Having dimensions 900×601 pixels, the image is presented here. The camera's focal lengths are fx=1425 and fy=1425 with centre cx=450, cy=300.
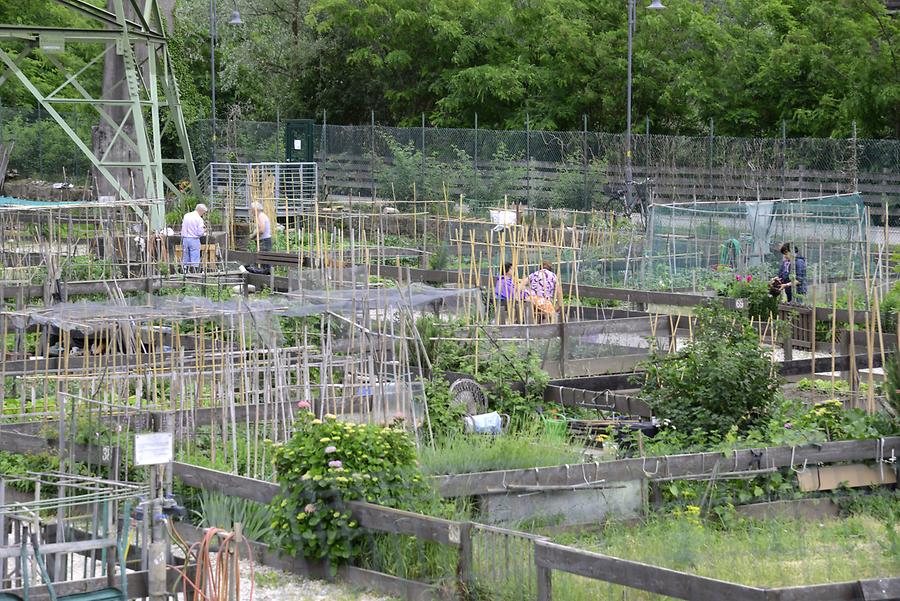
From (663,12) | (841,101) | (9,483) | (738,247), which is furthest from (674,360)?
(663,12)

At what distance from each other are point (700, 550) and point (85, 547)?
3.90m

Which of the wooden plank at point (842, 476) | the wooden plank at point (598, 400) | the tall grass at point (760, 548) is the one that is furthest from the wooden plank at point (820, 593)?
the wooden plank at point (598, 400)

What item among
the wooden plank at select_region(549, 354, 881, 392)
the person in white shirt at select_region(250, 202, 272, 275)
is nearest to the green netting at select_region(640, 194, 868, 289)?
the person in white shirt at select_region(250, 202, 272, 275)

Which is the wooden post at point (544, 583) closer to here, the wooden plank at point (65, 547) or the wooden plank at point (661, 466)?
the wooden plank at point (661, 466)

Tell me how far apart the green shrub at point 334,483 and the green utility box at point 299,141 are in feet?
102

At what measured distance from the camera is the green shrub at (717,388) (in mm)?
12664

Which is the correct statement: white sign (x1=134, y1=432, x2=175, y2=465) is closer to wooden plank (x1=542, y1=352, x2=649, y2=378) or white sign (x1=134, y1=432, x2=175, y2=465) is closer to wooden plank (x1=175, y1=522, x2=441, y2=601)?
wooden plank (x1=175, y1=522, x2=441, y2=601)

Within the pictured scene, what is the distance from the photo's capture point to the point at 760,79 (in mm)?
40969

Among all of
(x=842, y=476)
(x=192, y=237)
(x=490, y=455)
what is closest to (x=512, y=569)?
(x=490, y=455)

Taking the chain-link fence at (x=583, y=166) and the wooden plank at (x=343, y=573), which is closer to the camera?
the wooden plank at (x=343, y=573)

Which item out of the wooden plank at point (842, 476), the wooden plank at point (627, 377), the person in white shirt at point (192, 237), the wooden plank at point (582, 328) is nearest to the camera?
the wooden plank at point (842, 476)

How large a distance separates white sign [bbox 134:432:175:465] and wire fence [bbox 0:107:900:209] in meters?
25.6

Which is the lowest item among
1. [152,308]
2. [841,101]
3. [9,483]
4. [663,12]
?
[9,483]

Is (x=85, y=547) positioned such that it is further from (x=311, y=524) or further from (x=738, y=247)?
(x=738, y=247)
